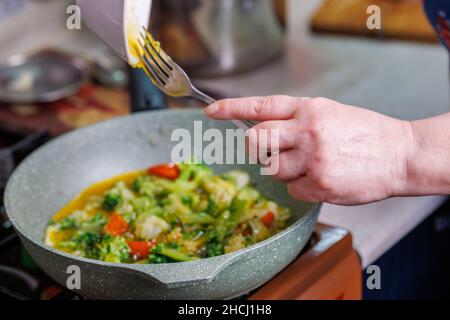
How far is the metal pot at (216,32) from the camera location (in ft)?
6.23

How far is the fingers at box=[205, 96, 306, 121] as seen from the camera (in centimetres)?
100

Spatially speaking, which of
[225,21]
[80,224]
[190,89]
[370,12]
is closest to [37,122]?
[225,21]

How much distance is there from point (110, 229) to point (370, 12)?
4.05 feet

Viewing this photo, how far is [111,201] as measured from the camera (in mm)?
1246

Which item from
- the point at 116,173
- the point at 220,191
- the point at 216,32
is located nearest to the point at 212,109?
the point at 220,191

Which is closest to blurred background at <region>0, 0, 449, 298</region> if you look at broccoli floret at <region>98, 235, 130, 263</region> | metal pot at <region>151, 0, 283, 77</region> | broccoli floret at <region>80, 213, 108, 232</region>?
metal pot at <region>151, 0, 283, 77</region>

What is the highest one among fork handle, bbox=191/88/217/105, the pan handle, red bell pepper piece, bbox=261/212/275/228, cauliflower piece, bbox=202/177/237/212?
fork handle, bbox=191/88/217/105

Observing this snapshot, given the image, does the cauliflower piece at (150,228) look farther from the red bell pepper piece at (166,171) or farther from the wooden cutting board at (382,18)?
the wooden cutting board at (382,18)

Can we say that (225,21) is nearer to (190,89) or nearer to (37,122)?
(37,122)

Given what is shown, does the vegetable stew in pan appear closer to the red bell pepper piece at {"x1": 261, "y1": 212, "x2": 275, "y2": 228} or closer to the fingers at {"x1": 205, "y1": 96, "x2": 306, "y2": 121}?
the red bell pepper piece at {"x1": 261, "y1": 212, "x2": 275, "y2": 228}

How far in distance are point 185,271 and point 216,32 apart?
3.64 feet

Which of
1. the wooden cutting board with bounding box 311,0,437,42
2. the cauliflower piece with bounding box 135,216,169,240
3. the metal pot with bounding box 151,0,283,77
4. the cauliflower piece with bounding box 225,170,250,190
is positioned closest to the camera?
the cauliflower piece with bounding box 135,216,169,240

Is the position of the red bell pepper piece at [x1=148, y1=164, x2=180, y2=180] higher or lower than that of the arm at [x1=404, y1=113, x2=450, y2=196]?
lower

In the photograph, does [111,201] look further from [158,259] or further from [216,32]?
[216,32]
